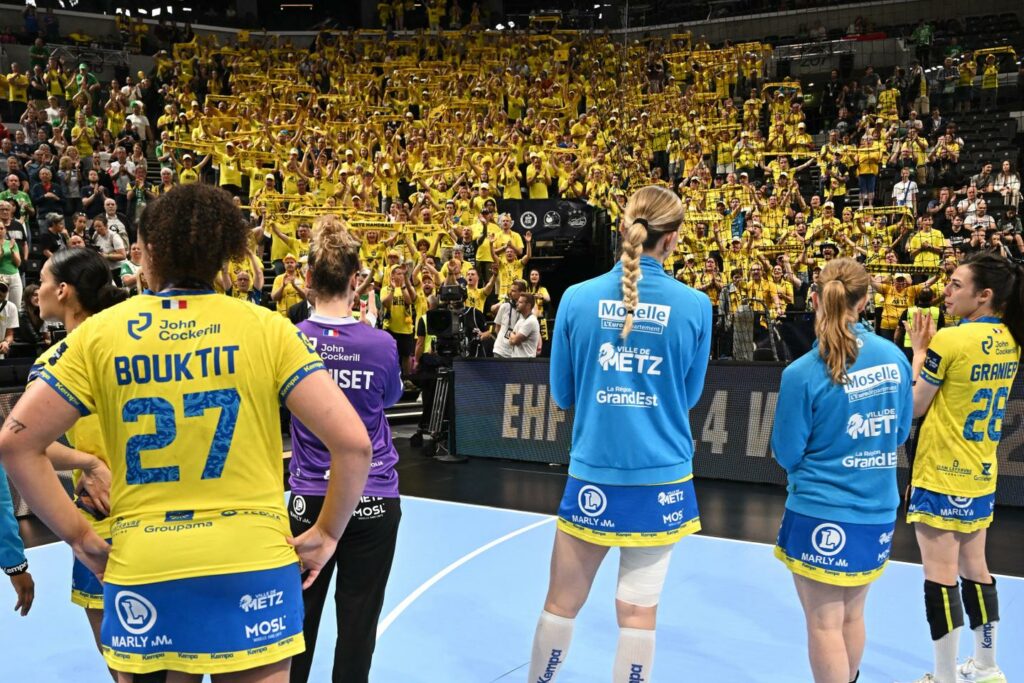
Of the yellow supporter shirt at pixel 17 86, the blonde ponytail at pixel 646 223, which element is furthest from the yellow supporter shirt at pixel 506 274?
the yellow supporter shirt at pixel 17 86

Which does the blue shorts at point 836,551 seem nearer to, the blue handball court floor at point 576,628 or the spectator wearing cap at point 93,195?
the blue handball court floor at point 576,628

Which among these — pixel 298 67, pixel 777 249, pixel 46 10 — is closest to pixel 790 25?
pixel 298 67

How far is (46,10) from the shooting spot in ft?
84.5

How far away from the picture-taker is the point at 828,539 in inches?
125

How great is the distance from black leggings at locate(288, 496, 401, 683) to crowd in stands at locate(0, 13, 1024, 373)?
646 centimetres

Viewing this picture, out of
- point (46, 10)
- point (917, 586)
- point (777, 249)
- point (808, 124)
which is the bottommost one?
point (917, 586)

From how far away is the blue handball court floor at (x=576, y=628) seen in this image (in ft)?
14.7

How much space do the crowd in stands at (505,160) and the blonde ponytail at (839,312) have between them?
272 inches

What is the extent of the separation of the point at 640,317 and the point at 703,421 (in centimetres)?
624

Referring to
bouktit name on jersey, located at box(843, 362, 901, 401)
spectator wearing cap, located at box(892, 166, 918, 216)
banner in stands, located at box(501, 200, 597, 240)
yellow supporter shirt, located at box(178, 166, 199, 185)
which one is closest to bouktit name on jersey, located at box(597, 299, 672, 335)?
bouktit name on jersey, located at box(843, 362, 901, 401)

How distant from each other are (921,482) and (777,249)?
1092 cm

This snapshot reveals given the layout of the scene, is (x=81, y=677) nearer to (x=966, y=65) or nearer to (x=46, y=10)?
(x=966, y=65)

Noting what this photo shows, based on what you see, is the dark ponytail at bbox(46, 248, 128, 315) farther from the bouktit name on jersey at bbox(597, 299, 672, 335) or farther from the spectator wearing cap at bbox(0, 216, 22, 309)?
the spectator wearing cap at bbox(0, 216, 22, 309)

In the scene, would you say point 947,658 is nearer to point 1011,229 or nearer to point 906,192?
point 1011,229
